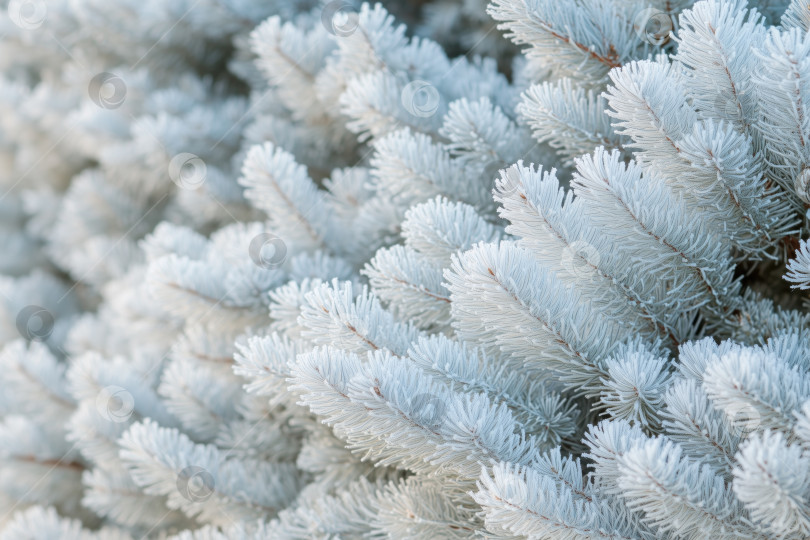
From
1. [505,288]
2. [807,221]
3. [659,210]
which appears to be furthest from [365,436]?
[807,221]

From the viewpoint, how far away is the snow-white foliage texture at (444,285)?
1.69 ft

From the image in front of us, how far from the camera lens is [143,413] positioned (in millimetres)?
919

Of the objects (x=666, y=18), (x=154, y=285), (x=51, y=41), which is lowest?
(x=154, y=285)

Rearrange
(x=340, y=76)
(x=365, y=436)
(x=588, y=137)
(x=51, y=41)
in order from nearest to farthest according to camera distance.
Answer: (x=365, y=436), (x=588, y=137), (x=340, y=76), (x=51, y=41)

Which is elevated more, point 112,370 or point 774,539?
point 774,539

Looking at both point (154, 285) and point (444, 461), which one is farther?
point (154, 285)

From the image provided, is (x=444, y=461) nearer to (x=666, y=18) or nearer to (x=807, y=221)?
(x=807, y=221)

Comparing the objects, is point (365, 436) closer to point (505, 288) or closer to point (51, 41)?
point (505, 288)

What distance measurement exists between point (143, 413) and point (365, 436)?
0.48m

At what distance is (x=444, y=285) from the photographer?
588mm

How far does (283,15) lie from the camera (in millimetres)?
1127

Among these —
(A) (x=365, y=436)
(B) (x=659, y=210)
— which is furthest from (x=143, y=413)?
(B) (x=659, y=210)

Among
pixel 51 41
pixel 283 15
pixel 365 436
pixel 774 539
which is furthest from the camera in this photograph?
pixel 51 41

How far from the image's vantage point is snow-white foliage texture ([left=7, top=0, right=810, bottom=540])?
0.51 metres
